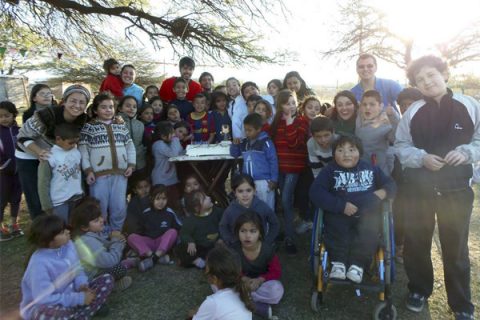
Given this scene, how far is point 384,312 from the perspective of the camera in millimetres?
2402

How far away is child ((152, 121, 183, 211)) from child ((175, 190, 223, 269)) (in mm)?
808

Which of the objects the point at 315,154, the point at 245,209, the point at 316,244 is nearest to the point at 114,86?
the point at 245,209

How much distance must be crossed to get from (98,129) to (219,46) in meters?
2.71

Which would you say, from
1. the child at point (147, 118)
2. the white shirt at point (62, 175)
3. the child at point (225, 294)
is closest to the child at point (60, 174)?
the white shirt at point (62, 175)

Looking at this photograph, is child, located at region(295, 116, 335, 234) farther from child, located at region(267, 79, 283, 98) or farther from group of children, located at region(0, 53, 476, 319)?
child, located at region(267, 79, 283, 98)

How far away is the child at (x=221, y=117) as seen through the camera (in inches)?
185

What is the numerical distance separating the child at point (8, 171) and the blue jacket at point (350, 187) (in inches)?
139

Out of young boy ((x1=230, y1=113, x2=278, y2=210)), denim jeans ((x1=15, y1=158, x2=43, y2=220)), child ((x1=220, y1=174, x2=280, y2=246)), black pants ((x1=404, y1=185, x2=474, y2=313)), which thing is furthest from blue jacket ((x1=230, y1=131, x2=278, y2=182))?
denim jeans ((x1=15, y1=158, x2=43, y2=220))

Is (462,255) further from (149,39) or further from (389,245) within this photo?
(149,39)

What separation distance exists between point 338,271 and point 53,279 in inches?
73.2

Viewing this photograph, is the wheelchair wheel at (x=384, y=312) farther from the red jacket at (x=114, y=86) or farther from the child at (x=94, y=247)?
the red jacket at (x=114, y=86)

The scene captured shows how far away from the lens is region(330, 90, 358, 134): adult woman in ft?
11.1

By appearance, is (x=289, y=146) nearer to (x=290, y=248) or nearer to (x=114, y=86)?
(x=290, y=248)

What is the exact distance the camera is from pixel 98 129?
3.48 meters
